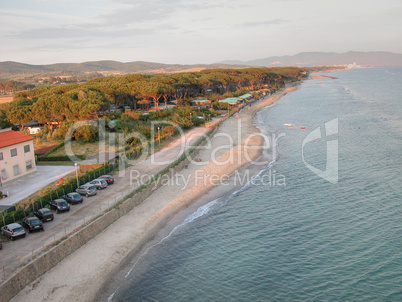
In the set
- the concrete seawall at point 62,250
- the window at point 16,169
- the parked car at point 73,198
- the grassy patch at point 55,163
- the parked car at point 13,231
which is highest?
the window at point 16,169

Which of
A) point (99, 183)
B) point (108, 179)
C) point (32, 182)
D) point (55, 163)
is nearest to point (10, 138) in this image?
point (32, 182)

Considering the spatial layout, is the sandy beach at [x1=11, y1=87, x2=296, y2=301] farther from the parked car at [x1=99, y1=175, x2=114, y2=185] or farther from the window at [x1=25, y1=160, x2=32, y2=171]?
the window at [x1=25, y1=160, x2=32, y2=171]

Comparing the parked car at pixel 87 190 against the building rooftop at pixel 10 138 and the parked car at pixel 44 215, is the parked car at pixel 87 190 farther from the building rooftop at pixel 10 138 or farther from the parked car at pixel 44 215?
the building rooftop at pixel 10 138

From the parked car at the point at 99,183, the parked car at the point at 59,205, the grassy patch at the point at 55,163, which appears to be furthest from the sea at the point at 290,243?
the grassy patch at the point at 55,163

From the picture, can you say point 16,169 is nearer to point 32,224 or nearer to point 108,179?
point 108,179

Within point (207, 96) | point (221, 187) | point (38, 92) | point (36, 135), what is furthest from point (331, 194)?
point (207, 96)

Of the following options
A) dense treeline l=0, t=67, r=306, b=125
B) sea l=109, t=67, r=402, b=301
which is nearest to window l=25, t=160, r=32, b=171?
sea l=109, t=67, r=402, b=301
